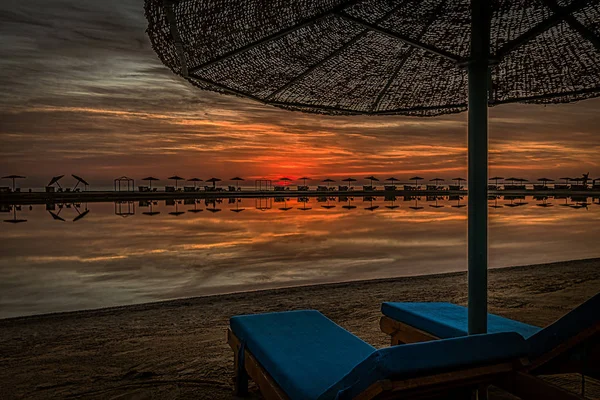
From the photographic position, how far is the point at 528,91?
2785 millimetres

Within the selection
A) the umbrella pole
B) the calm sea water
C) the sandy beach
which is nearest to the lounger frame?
the umbrella pole

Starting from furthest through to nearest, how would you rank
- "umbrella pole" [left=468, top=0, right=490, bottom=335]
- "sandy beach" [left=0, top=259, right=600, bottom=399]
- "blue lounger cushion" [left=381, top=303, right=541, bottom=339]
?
"sandy beach" [left=0, top=259, right=600, bottom=399] < "blue lounger cushion" [left=381, top=303, right=541, bottom=339] < "umbrella pole" [left=468, top=0, right=490, bottom=335]

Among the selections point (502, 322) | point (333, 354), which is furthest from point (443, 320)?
point (333, 354)

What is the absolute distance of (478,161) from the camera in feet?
5.70

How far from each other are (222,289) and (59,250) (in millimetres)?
5469

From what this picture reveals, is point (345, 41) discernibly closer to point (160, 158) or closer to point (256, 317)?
point (256, 317)

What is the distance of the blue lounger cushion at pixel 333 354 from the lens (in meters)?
1.29

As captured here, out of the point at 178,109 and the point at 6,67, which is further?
the point at 178,109

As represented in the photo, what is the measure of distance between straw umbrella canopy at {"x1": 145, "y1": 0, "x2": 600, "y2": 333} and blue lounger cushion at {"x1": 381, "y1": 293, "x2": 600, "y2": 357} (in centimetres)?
32

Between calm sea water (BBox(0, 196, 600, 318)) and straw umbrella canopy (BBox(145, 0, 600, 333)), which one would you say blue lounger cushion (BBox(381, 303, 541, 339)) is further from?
calm sea water (BBox(0, 196, 600, 318))

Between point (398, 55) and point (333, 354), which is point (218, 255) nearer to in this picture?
point (398, 55)

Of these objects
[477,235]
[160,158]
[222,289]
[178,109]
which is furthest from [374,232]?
[160,158]

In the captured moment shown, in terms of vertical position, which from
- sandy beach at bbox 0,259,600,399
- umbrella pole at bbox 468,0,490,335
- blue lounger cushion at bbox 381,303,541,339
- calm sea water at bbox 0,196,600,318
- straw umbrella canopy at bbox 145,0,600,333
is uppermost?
straw umbrella canopy at bbox 145,0,600,333

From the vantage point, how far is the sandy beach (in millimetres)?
2600
